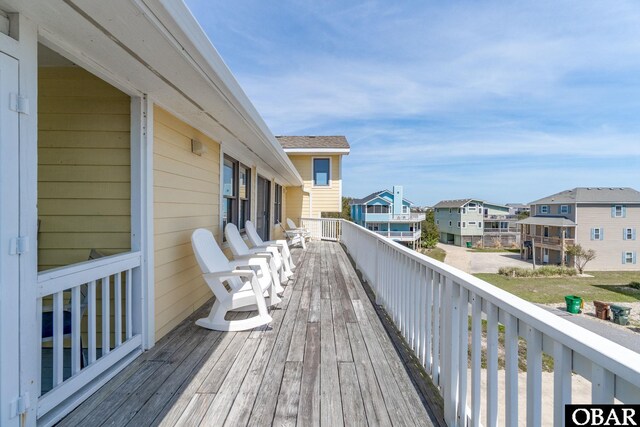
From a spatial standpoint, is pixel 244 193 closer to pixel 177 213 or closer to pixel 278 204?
pixel 177 213

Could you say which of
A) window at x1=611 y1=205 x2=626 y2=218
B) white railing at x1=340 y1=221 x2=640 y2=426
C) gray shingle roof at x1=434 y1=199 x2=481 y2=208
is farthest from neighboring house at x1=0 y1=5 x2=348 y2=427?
gray shingle roof at x1=434 y1=199 x2=481 y2=208

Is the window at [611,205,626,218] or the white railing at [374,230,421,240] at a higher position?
the window at [611,205,626,218]

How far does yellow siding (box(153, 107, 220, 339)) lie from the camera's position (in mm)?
2746

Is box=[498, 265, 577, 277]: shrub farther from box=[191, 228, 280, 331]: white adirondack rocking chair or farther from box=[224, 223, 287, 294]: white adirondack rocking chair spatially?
box=[191, 228, 280, 331]: white adirondack rocking chair

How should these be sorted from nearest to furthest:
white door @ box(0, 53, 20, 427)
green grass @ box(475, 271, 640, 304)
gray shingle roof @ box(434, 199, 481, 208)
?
white door @ box(0, 53, 20, 427), green grass @ box(475, 271, 640, 304), gray shingle roof @ box(434, 199, 481, 208)

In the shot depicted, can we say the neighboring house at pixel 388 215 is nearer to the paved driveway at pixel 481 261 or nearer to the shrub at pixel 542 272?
the paved driveway at pixel 481 261

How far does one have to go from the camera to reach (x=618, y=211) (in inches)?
995

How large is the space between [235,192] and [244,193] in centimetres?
52

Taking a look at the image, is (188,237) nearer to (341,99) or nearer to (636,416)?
(636,416)

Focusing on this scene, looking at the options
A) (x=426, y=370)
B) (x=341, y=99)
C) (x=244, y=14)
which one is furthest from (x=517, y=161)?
(x=426, y=370)

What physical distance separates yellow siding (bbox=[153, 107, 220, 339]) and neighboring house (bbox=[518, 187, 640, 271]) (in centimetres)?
3074

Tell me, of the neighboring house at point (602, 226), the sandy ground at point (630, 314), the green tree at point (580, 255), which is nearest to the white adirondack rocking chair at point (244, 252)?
the sandy ground at point (630, 314)

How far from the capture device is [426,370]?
83.2 inches

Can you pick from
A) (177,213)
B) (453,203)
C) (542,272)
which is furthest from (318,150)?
(453,203)
